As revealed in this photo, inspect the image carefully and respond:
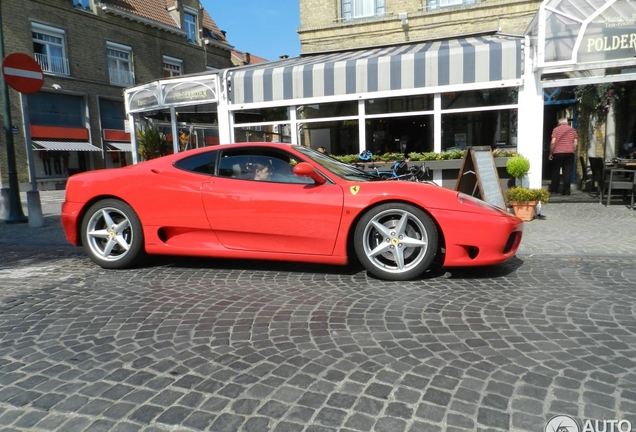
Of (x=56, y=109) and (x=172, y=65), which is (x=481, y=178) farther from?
(x=172, y=65)

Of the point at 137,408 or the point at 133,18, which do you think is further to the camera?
the point at 133,18

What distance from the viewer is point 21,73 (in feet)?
25.5

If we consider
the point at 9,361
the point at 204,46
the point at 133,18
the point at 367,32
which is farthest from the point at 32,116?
the point at 9,361

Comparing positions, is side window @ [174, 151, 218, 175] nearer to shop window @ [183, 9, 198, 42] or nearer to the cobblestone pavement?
the cobblestone pavement

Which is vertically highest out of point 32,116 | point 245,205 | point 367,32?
point 367,32

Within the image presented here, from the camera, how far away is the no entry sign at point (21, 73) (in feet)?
24.8

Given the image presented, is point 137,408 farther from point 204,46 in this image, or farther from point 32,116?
point 204,46

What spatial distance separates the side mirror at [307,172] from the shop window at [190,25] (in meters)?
29.8

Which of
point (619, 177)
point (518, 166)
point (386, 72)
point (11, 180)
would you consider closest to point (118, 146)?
point (11, 180)

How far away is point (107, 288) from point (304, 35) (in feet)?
45.1

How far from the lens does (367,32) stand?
1504 centimetres

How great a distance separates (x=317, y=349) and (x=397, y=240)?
1646mm

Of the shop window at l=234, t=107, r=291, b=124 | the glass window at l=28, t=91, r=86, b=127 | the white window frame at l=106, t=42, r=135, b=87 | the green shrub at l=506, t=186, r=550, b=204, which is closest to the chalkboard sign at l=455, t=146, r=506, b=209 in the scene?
the green shrub at l=506, t=186, r=550, b=204

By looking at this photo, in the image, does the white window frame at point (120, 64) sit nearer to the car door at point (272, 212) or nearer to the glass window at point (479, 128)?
the glass window at point (479, 128)
